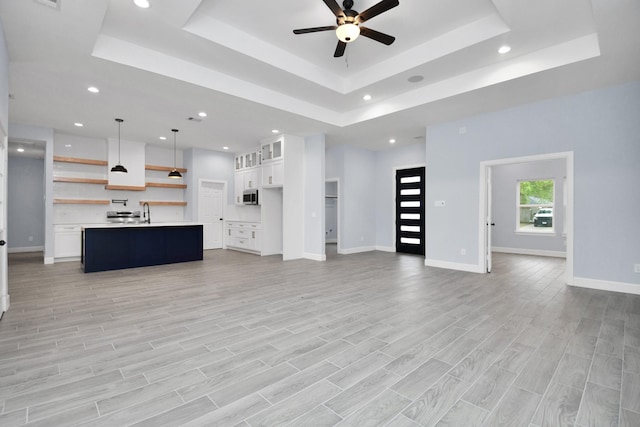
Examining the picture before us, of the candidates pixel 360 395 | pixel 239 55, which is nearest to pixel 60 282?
pixel 239 55

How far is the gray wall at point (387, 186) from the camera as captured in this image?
8413 mm

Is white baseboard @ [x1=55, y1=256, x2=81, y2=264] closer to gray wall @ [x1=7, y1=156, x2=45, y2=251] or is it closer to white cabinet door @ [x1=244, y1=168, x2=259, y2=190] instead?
gray wall @ [x1=7, y1=156, x2=45, y2=251]

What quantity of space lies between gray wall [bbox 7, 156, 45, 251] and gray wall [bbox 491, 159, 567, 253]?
1306cm

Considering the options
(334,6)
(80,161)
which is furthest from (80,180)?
(334,6)

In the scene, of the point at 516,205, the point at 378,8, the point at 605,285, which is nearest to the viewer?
the point at 378,8

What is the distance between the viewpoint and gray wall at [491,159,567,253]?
761 centimetres

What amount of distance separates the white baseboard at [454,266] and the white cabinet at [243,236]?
13.7ft

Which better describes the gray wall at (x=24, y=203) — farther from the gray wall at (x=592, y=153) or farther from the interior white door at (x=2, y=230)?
the gray wall at (x=592, y=153)

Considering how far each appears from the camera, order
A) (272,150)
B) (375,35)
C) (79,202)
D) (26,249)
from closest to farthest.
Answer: (375,35), (79,202), (272,150), (26,249)

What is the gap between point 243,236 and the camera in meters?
8.51

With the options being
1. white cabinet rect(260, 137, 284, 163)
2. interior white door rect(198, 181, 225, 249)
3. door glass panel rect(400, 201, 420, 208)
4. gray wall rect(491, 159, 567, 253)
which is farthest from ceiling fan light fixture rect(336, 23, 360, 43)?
interior white door rect(198, 181, 225, 249)

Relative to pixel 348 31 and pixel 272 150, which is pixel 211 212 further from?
pixel 348 31

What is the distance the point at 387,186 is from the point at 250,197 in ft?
12.7

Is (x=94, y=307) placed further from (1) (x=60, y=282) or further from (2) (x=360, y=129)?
(2) (x=360, y=129)
